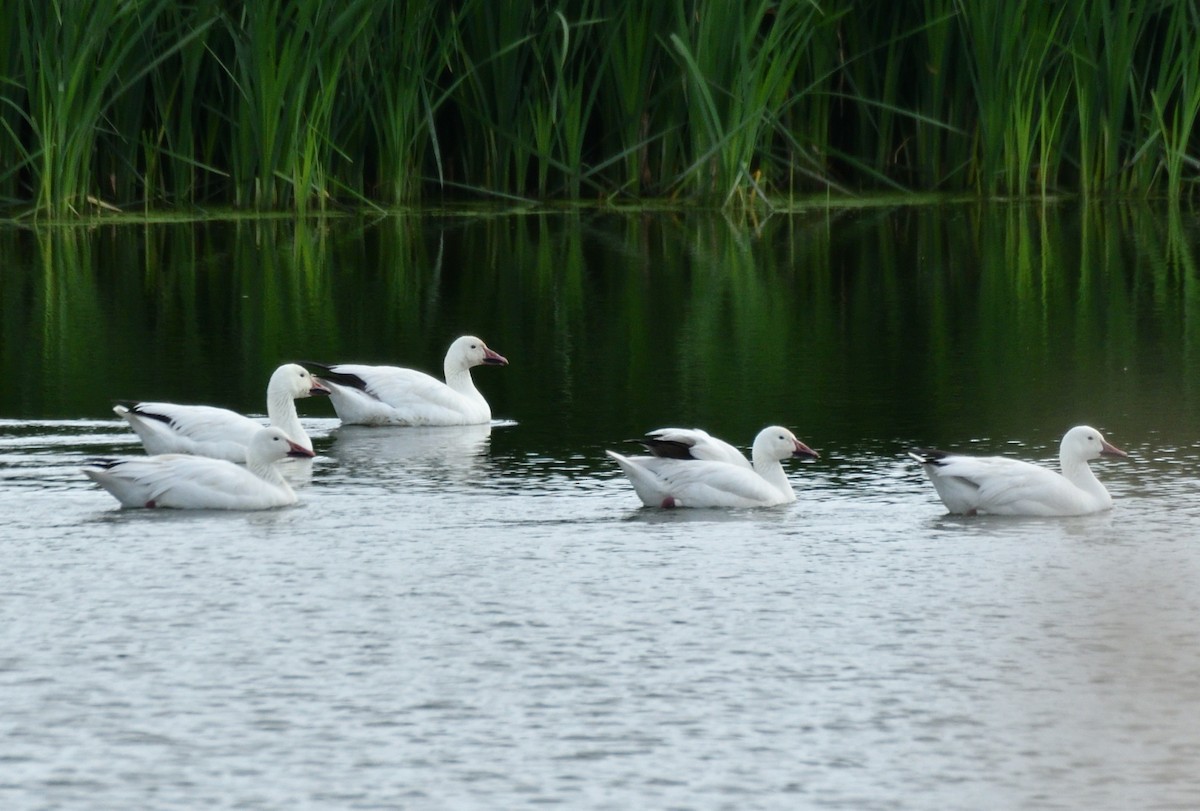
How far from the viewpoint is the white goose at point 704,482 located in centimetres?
888

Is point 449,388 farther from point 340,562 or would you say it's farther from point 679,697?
point 679,697

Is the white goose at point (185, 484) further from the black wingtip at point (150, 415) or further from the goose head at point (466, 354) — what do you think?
the goose head at point (466, 354)

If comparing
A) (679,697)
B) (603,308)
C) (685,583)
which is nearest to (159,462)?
(685,583)

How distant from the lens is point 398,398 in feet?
37.4

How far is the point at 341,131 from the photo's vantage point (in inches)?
843

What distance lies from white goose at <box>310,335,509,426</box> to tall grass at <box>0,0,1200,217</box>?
783 cm

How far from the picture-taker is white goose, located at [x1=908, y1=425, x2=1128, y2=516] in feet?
28.3

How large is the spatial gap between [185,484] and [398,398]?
261 cm

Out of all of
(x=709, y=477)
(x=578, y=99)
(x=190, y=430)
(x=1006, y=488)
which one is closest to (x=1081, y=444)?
(x=1006, y=488)

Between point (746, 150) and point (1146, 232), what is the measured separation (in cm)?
383

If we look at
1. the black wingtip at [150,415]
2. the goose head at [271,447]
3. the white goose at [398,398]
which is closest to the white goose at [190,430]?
the black wingtip at [150,415]

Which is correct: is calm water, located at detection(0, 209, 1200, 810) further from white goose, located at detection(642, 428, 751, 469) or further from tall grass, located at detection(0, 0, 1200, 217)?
tall grass, located at detection(0, 0, 1200, 217)

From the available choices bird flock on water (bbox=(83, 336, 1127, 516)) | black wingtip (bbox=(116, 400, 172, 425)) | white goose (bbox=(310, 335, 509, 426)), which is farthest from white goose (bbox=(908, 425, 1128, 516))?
black wingtip (bbox=(116, 400, 172, 425))

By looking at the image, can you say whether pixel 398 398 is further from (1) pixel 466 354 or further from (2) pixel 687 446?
(2) pixel 687 446
